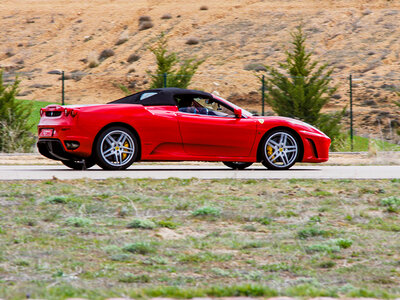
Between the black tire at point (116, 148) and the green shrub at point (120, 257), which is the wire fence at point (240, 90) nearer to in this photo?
the black tire at point (116, 148)

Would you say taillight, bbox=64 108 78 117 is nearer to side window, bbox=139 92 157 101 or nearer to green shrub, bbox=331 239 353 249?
side window, bbox=139 92 157 101

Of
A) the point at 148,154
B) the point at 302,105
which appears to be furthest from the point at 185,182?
the point at 302,105

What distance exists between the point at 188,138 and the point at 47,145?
247cm

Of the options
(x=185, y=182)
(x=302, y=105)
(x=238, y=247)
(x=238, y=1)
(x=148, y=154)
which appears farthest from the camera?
(x=238, y=1)

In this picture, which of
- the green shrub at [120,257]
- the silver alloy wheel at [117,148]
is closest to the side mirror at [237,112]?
the silver alloy wheel at [117,148]

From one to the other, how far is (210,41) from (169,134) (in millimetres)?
44203

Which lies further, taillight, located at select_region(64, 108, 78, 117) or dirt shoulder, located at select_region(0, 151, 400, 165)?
dirt shoulder, located at select_region(0, 151, 400, 165)

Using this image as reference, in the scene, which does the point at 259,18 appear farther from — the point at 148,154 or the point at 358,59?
the point at 148,154

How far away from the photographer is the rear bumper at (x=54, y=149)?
12349 millimetres

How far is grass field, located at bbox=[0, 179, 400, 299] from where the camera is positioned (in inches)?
204

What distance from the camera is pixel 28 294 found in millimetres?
4676

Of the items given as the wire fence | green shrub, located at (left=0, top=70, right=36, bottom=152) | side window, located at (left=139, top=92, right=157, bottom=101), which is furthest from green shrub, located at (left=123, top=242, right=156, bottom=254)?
the wire fence

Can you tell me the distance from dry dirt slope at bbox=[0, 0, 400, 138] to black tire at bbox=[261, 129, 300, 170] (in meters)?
24.5

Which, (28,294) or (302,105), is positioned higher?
(302,105)
